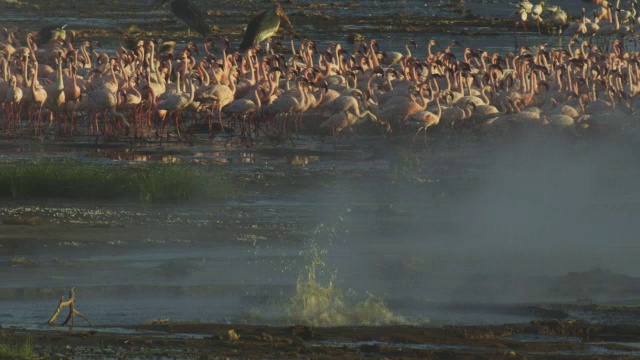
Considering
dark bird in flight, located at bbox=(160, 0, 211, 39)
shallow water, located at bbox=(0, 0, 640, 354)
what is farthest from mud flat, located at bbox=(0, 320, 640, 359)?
dark bird in flight, located at bbox=(160, 0, 211, 39)

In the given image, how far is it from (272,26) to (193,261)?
23.3m

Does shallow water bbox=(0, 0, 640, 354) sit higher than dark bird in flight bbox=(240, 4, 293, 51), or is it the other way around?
dark bird in flight bbox=(240, 4, 293, 51)

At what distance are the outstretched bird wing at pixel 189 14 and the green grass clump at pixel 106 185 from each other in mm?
23418

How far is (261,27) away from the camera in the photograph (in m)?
33.9

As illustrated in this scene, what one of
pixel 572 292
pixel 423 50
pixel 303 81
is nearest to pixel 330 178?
pixel 303 81

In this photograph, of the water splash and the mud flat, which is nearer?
the mud flat

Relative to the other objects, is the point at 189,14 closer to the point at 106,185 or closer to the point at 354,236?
the point at 106,185

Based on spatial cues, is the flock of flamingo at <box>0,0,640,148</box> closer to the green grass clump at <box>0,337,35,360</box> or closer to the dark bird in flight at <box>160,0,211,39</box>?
the green grass clump at <box>0,337,35,360</box>

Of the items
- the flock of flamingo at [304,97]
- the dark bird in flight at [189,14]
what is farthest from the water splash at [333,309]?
the dark bird in flight at [189,14]

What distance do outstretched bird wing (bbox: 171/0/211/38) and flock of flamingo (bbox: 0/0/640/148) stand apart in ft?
45.4

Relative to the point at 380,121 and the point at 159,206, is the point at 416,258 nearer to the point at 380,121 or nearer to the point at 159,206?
the point at 159,206

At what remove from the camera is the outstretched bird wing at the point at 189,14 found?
125 feet

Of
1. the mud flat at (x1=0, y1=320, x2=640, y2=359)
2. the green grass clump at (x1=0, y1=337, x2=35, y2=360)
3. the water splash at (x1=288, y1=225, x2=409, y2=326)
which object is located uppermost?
the green grass clump at (x1=0, y1=337, x2=35, y2=360)

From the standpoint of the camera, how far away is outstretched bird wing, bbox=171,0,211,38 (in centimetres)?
3816
